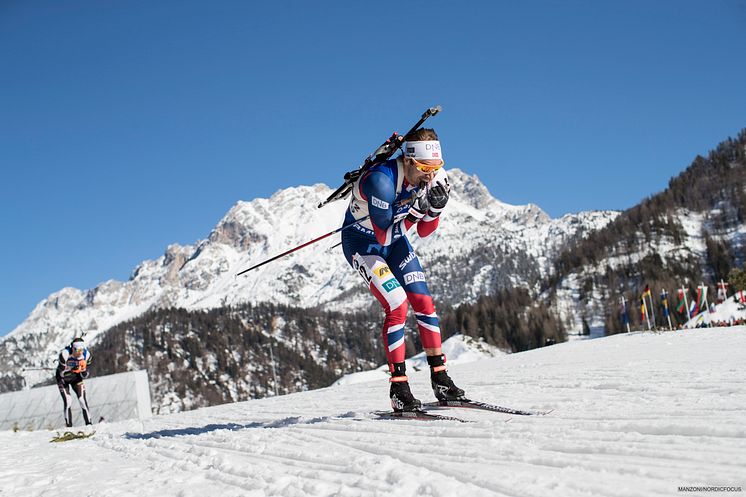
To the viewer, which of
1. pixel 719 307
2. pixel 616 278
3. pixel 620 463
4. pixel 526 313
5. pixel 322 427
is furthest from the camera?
pixel 616 278

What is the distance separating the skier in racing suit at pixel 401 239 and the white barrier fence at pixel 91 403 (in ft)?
49.7

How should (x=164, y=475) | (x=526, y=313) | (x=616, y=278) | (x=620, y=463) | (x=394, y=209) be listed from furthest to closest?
1. (x=616, y=278)
2. (x=526, y=313)
3. (x=394, y=209)
4. (x=164, y=475)
5. (x=620, y=463)

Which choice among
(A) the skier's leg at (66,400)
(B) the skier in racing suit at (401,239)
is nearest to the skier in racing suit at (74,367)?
(A) the skier's leg at (66,400)

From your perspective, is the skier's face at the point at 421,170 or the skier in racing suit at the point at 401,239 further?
the skier's face at the point at 421,170

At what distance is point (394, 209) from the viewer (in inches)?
252

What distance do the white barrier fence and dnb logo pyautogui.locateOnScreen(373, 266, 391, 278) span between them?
1527 cm

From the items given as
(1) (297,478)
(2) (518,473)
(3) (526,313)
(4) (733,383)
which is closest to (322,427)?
(1) (297,478)

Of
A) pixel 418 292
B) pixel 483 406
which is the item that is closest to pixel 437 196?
pixel 418 292

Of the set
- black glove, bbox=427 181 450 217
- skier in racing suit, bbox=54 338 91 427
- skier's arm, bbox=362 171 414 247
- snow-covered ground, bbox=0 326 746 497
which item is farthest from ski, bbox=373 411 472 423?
skier in racing suit, bbox=54 338 91 427

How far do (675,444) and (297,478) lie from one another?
2137 mm

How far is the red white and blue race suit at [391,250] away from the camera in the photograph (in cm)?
621

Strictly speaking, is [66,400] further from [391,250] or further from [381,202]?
[381,202]

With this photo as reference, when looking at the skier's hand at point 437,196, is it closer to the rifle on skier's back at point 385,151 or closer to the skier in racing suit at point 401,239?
the skier in racing suit at point 401,239

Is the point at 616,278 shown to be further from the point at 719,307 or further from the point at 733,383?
the point at 733,383
